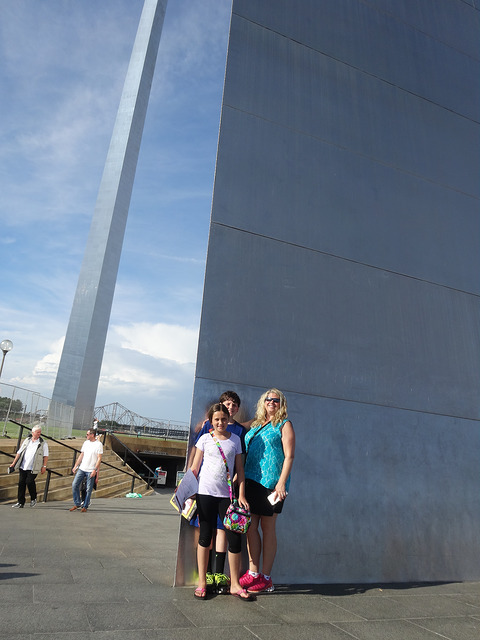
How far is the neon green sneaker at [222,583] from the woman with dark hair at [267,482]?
0.12 m

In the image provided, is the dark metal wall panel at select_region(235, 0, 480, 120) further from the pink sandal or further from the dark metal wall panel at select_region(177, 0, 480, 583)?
the pink sandal

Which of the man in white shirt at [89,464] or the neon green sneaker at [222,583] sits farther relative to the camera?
the man in white shirt at [89,464]

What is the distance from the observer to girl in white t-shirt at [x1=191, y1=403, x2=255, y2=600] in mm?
3406

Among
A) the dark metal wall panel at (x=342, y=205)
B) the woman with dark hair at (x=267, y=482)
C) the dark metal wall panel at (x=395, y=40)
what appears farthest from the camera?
the dark metal wall panel at (x=395, y=40)

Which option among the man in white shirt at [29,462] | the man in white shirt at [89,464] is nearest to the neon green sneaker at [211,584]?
the man in white shirt at [89,464]

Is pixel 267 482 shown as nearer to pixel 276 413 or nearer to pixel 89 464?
pixel 276 413

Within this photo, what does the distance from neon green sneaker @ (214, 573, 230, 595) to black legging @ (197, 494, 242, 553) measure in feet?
0.77

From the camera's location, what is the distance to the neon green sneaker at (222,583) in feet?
11.3

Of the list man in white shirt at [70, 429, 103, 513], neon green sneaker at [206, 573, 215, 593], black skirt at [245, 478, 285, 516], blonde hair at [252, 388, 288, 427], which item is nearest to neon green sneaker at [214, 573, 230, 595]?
neon green sneaker at [206, 573, 215, 593]

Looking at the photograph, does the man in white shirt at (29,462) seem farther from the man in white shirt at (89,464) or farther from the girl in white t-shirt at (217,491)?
the girl in white t-shirt at (217,491)

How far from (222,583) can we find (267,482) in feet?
2.55

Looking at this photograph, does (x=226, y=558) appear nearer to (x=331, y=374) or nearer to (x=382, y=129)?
(x=331, y=374)

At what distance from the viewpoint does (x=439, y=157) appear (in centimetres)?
640

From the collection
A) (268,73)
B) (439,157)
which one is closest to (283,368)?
(268,73)
